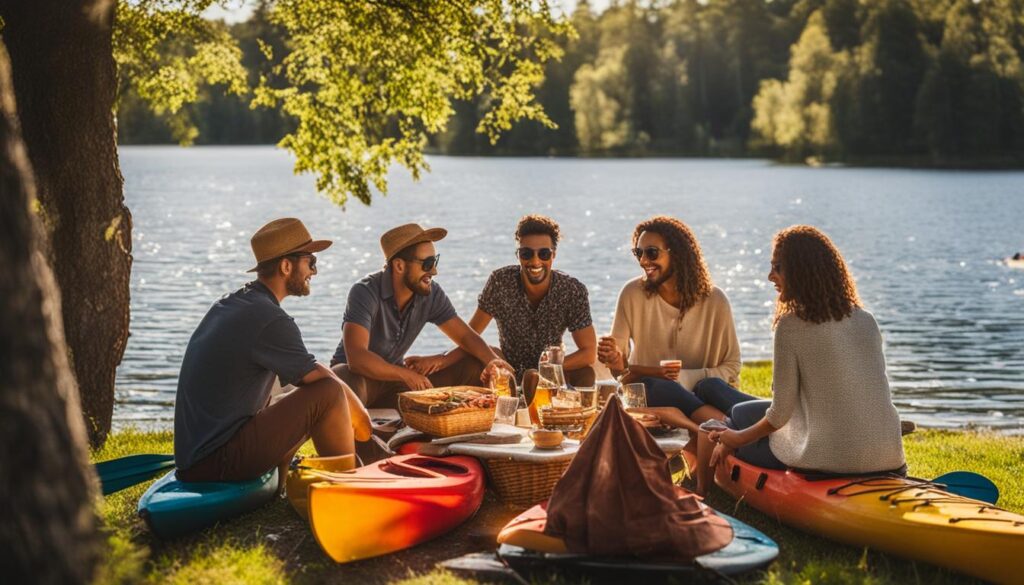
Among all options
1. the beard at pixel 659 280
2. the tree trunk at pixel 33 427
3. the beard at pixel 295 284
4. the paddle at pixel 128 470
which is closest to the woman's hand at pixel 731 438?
the beard at pixel 659 280

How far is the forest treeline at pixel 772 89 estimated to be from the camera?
8738 cm

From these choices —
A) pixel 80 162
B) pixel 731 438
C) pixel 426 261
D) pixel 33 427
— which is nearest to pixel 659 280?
pixel 426 261

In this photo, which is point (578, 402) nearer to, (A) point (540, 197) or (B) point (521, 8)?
(B) point (521, 8)

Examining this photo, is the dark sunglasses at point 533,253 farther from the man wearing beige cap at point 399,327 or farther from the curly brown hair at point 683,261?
the curly brown hair at point 683,261

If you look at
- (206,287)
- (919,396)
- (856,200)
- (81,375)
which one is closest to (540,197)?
(856,200)

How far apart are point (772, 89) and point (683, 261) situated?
95961mm

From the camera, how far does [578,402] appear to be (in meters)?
6.59

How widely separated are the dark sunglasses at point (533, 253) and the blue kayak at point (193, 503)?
9.08ft

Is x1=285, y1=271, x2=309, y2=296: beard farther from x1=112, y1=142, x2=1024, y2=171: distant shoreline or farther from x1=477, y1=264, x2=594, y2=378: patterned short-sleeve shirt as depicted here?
x1=112, y1=142, x2=1024, y2=171: distant shoreline

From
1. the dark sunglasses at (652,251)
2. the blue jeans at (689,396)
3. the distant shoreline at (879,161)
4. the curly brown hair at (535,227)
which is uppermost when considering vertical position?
the distant shoreline at (879,161)

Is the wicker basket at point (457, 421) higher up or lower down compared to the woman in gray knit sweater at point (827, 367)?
lower down

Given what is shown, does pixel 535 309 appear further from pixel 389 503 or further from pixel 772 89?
pixel 772 89

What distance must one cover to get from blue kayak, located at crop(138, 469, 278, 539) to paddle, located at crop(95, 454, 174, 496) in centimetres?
37

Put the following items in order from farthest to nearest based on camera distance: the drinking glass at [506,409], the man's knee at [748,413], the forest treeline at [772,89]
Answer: the forest treeline at [772,89], the drinking glass at [506,409], the man's knee at [748,413]
